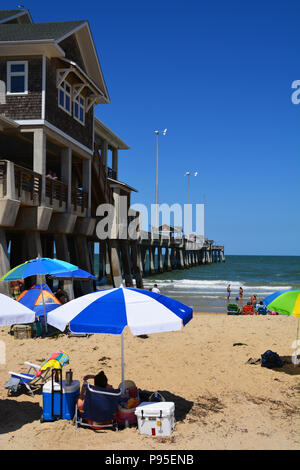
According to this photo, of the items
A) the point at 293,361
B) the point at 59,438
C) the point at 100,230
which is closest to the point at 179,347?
the point at 293,361

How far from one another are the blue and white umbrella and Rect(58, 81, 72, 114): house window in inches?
511

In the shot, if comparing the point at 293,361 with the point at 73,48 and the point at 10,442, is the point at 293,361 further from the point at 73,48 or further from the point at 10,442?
the point at 73,48

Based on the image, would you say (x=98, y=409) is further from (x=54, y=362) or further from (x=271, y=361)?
(x=271, y=361)

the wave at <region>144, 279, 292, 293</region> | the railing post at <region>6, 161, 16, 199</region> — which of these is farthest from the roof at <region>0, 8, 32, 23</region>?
the wave at <region>144, 279, 292, 293</region>

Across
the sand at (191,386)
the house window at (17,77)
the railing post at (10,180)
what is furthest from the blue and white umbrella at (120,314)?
the house window at (17,77)

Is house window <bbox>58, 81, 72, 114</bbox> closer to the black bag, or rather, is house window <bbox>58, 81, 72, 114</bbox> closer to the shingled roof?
the shingled roof

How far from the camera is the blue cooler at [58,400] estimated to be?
20.6 feet

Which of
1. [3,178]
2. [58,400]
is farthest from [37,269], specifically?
[58,400]

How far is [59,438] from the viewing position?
5.75 m

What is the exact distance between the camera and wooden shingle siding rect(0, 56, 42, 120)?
15.7 metres

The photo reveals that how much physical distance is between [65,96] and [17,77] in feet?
7.29

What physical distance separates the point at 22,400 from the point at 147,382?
2.30 m

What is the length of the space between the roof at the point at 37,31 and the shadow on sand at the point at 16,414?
42.4 feet

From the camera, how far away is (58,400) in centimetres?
636
